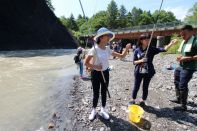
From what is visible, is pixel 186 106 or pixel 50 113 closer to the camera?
pixel 186 106

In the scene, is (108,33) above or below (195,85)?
above

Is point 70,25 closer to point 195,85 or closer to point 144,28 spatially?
point 144,28

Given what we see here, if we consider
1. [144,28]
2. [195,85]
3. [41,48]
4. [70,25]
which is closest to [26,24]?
[41,48]

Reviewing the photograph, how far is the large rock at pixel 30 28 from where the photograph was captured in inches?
2061

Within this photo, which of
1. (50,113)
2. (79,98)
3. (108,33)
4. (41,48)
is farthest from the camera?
(41,48)

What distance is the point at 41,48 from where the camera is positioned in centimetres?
5394

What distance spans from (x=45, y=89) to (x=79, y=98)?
11.5 ft

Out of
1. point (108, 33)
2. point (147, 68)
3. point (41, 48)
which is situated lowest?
point (41, 48)

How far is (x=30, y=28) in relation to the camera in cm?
5716

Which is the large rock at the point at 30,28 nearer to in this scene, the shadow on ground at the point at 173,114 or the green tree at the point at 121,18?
the shadow on ground at the point at 173,114

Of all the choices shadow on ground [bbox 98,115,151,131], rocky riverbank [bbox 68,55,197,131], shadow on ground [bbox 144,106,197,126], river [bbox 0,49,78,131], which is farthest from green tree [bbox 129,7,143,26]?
shadow on ground [bbox 98,115,151,131]

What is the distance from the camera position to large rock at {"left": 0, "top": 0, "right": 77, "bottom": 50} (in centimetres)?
5234

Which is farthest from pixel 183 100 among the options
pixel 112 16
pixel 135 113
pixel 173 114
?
pixel 112 16

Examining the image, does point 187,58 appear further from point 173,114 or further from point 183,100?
point 173,114
